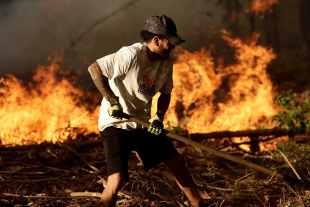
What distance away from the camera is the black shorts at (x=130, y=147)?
4.38 metres

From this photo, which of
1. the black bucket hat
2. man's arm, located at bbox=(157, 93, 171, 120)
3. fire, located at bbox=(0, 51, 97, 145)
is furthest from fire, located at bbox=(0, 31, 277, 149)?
the black bucket hat

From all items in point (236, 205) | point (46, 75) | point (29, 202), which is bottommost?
point (236, 205)

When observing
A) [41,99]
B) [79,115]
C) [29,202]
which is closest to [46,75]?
[41,99]

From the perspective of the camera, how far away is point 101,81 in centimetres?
438

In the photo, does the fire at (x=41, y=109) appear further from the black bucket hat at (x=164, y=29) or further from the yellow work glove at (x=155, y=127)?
the black bucket hat at (x=164, y=29)

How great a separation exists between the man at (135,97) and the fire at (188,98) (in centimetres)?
344

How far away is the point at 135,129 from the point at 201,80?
4705 mm

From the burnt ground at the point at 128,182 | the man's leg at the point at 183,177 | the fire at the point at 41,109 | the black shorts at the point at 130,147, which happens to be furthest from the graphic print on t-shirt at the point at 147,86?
the fire at the point at 41,109

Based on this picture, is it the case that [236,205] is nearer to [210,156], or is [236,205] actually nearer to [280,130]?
[210,156]

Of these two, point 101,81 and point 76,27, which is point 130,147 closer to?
point 101,81

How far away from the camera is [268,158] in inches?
294

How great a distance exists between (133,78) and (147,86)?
0.18 meters

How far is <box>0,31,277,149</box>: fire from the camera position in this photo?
26.9 ft

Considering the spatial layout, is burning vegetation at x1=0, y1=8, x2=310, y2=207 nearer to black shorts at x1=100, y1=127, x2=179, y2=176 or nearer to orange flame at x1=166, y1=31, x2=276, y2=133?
orange flame at x1=166, y1=31, x2=276, y2=133
